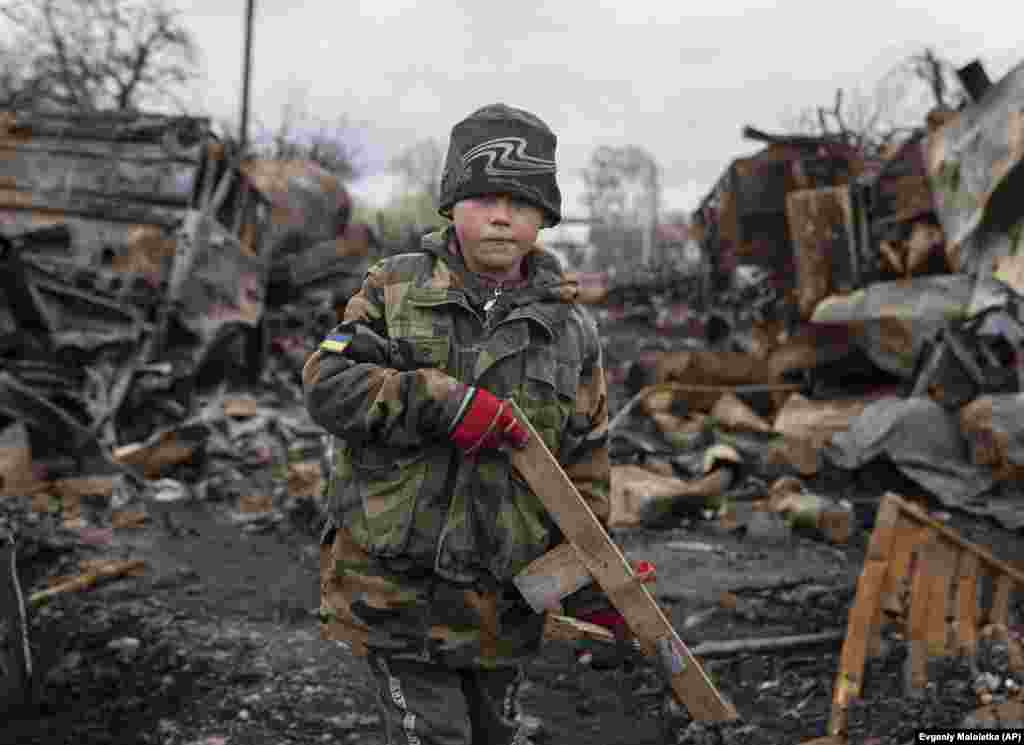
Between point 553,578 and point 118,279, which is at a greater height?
point 118,279

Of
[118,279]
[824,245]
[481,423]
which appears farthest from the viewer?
[824,245]

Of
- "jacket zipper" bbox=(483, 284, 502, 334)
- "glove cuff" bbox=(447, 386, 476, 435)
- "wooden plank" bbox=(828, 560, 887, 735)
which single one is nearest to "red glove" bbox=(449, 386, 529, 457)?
"glove cuff" bbox=(447, 386, 476, 435)

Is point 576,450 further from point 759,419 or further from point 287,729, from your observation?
point 759,419

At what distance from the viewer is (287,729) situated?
8.34ft

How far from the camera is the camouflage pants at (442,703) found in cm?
155

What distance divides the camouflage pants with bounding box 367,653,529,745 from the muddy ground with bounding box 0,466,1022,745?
27 cm

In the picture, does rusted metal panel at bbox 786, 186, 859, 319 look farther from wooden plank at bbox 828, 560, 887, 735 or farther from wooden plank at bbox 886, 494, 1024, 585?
wooden plank at bbox 828, 560, 887, 735

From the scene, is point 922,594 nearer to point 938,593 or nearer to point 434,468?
point 938,593

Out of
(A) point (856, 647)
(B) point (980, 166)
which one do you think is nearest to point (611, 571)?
→ (A) point (856, 647)

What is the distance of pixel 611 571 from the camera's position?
1.51 m

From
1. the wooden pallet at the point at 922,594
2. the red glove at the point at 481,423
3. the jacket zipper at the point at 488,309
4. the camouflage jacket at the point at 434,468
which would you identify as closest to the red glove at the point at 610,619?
the camouflage jacket at the point at 434,468

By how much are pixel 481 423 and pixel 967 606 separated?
216 centimetres

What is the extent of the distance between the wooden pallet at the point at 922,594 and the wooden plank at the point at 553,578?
1457 millimetres

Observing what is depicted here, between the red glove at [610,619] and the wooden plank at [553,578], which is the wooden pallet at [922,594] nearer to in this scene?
the red glove at [610,619]
